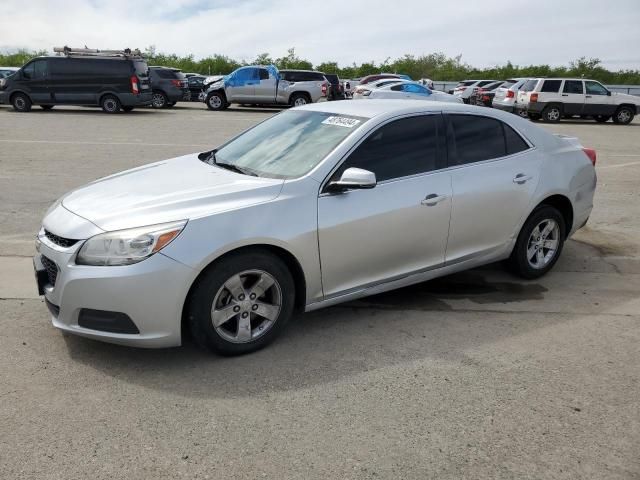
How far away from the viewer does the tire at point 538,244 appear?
5.03m

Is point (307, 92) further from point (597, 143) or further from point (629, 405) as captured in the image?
point (629, 405)

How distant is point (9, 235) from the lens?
617 cm

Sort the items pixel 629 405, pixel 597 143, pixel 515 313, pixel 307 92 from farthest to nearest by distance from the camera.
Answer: pixel 307 92 → pixel 597 143 → pixel 515 313 → pixel 629 405

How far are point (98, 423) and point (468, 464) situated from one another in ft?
6.04

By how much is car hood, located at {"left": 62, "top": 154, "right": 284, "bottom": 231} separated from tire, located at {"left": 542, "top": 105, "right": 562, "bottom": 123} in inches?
835

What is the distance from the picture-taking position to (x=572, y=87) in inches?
904

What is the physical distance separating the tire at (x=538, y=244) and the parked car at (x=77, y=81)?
18180mm

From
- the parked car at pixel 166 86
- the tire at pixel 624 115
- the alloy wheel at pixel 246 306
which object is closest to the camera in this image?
the alloy wheel at pixel 246 306

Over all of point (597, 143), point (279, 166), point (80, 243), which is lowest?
point (597, 143)

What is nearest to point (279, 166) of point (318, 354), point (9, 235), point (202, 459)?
point (318, 354)

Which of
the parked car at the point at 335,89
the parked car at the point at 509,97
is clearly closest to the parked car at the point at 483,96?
the parked car at the point at 509,97

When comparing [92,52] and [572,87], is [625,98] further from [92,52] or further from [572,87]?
[92,52]

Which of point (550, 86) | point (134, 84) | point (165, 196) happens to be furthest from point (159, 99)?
point (165, 196)

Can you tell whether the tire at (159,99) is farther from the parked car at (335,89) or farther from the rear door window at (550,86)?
the rear door window at (550,86)
